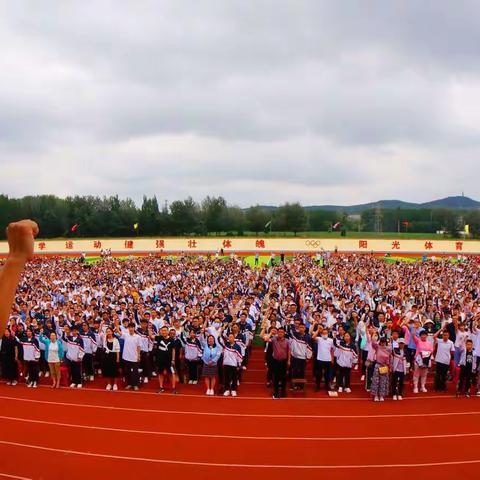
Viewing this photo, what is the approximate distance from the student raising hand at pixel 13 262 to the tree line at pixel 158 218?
2515 inches

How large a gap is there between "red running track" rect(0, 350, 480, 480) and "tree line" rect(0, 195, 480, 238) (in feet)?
181

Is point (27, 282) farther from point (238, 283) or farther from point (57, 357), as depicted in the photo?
point (57, 357)

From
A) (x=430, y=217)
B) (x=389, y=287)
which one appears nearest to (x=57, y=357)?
(x=389, y=287)

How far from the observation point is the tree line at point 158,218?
67.2 meters

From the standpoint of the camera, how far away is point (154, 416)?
32.6 feet

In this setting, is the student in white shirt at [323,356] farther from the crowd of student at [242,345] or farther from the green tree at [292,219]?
the green tree at [292,219]

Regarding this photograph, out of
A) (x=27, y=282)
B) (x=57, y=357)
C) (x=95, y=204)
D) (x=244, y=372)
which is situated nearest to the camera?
(x=57, y=357)

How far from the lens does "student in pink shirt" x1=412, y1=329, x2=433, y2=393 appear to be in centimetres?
1143

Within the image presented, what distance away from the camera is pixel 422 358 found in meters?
11.5

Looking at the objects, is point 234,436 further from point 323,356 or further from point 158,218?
point 158,218

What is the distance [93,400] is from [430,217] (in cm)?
9147

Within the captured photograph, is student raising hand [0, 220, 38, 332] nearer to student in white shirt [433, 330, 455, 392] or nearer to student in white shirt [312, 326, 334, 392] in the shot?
student in white shirt [312, 326, 334, 392]

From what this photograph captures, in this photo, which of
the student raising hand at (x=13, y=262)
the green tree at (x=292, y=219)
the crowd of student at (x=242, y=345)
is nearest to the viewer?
the student raising hand at (x=13, y=262)

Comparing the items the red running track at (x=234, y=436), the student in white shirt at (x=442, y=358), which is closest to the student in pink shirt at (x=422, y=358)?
the student in white shirt at (x=442, y=358)
